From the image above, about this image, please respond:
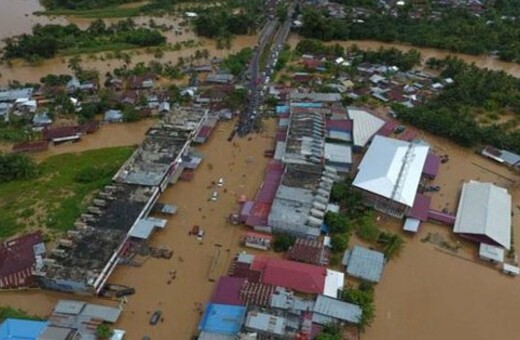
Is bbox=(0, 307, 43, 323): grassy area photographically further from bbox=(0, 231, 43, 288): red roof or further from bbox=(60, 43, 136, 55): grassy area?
bbox=(60, 43, 136, 55): grassy area

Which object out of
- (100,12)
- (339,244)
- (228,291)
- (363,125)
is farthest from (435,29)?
(228,291)

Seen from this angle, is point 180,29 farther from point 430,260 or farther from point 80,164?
point 430,260

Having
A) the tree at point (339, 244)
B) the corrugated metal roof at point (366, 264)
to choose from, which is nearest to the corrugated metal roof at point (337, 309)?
the corrugated metal roof at point (366, 264)

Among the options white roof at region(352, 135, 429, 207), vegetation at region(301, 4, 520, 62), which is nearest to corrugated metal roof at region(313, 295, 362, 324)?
white roof at region(352, 135, 429, 207)

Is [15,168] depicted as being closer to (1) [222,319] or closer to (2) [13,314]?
(2) [13,314]

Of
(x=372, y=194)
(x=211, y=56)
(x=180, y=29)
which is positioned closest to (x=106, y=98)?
(x=211, y=56)

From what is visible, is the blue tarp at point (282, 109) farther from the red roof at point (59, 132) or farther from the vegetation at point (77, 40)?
the vegetation at point (77, 40)
